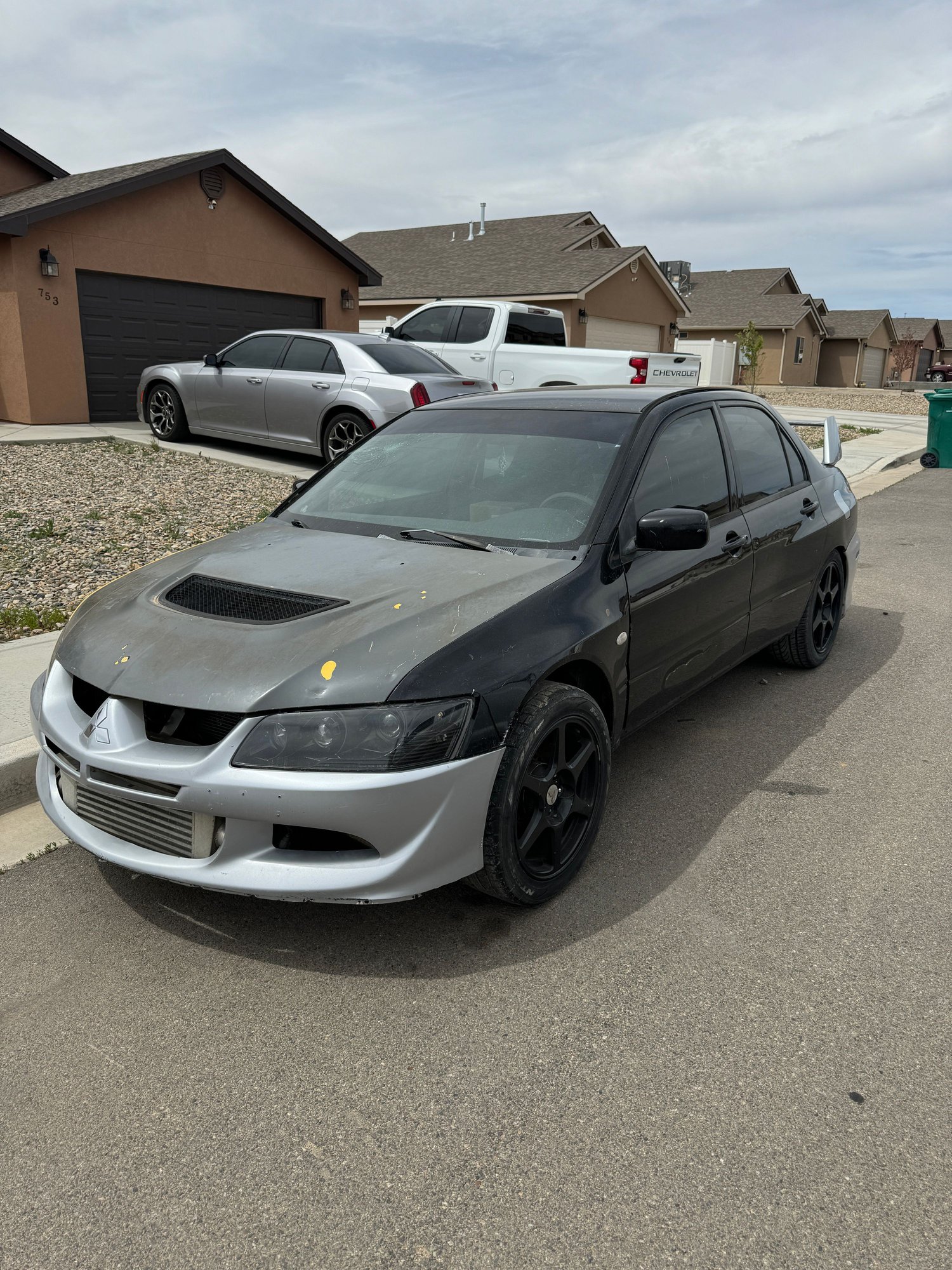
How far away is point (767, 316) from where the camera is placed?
4734 cm

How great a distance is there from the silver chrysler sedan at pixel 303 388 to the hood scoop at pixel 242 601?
6756 mm

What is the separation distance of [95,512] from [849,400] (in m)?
34.4

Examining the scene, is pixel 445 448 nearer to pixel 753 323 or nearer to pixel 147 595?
pixel 147 595

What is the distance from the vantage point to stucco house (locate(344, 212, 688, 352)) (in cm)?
2716

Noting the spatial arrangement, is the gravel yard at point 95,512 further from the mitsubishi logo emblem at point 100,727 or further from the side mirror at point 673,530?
the side mirror at point 673,530

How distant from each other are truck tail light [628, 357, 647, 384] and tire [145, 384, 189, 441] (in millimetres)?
5707

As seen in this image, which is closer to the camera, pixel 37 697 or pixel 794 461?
pixel 37 697

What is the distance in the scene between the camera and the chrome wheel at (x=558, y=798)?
10.4 feet

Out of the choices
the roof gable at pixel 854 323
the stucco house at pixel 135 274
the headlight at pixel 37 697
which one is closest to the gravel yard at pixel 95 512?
the headlight at pixel 37 697

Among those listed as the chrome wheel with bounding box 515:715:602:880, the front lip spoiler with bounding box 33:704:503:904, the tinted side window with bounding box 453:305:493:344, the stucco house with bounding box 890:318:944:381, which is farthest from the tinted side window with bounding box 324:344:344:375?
the stucco house with bounding box 890:318:944:381

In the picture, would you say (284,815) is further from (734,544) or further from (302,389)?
(302,389)

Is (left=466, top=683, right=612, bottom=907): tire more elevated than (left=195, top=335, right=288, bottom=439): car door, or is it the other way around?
(left=195, top=335, right=288, bottom=439): car door

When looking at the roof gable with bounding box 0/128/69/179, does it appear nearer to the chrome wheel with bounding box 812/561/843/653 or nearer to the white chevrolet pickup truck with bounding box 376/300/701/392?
the white chevrolet pickup truck with bounding box 376/300/701/392

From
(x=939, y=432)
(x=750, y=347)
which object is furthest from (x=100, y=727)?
(x=750, y=347)
